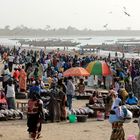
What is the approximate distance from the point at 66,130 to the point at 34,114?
2136mm

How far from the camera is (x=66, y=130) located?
15.0 meters

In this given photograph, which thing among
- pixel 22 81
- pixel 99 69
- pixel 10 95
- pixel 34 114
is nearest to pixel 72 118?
pixel 10 95

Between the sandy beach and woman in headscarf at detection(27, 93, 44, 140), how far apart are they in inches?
22.3

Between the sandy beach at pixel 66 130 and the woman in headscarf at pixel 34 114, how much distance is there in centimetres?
57

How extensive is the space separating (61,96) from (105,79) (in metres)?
9.97

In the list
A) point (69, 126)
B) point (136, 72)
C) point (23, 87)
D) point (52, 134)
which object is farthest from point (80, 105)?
point (136, 72)

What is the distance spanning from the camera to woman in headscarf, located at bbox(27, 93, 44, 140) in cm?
1306

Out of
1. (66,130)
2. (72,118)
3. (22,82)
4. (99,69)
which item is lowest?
(66,130)

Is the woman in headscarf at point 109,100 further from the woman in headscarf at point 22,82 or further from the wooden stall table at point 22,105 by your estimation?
the woman in headscarf at point 22,82

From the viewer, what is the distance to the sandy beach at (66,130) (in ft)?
46.1

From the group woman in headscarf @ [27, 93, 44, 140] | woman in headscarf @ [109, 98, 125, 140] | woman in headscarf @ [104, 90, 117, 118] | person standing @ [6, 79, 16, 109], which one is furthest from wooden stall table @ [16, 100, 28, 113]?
woman in headscarf @ [109, 98, 125, 140]

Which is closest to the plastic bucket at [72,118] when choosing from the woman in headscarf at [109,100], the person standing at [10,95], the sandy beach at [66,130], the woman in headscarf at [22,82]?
the sandy beach at [66,130]

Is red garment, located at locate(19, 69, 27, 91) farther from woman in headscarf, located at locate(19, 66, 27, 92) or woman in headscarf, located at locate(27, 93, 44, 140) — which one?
woman in headscarf, located at locate(27, 93, 44, 140)

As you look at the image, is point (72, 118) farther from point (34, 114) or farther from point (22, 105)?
point (34, 114)
